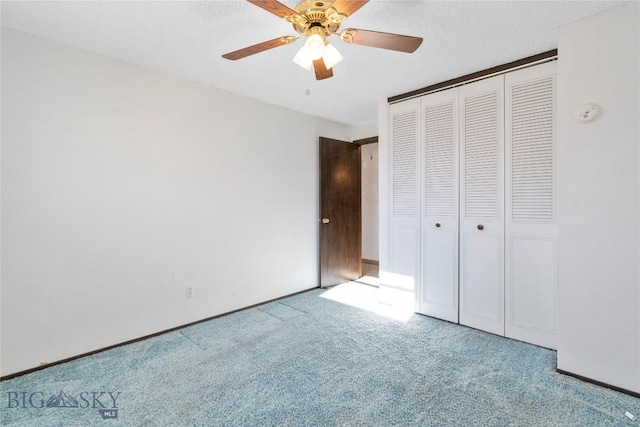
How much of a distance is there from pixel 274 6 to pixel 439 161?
7.26ft

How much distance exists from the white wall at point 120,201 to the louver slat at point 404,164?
140cm

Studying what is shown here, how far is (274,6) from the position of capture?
1.45 metres

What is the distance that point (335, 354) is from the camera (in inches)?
95.5

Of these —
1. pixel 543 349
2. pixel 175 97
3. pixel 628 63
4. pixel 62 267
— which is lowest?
pixel 543 349

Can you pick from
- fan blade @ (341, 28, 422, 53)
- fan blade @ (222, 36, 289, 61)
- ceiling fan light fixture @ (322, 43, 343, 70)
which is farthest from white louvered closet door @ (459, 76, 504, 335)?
fan blade @ (222, 36, 289, 61)

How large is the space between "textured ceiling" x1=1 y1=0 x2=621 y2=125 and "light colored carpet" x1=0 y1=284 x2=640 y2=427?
2368 mm

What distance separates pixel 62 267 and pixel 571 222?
3.63m

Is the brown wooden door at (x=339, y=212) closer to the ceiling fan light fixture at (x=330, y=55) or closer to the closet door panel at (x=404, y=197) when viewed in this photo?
the closet door panel at (x=404, y=197)

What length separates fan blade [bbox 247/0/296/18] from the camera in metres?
1.41

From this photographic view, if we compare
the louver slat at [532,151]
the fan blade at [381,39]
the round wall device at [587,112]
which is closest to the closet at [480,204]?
the louver slat at [532,151]

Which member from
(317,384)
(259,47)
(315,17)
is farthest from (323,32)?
(317,384)

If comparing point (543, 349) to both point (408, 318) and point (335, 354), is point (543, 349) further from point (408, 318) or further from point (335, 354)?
point (335, 354)

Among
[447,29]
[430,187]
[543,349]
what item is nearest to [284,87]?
[447,29]

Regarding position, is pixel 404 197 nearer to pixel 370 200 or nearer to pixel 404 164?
pixel 404 164
